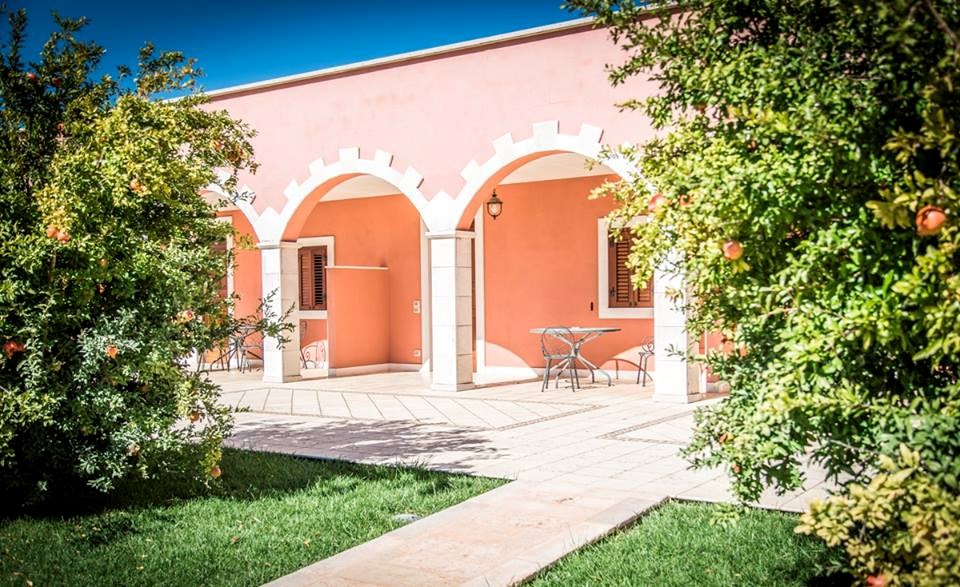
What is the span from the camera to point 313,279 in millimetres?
16141

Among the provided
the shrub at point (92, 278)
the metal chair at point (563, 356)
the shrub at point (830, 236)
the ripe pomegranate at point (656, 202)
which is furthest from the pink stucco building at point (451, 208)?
the shrub at point (830, 236)

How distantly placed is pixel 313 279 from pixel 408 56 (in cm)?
597

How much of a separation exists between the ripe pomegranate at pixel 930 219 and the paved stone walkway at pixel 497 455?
161 cm

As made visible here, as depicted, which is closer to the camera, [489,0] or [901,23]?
[901,23]

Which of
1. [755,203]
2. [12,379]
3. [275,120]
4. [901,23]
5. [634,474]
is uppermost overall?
[275,120]

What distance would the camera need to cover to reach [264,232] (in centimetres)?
1273

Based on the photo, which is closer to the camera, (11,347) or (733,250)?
(733,250)

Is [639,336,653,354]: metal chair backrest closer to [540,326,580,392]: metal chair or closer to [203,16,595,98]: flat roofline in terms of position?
[540,326,580,392]: metal chair

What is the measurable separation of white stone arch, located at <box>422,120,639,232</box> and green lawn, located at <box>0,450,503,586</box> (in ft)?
17.1

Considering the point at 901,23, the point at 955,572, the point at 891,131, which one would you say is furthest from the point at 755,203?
the point at 955,572

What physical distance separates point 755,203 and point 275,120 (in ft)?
35.7

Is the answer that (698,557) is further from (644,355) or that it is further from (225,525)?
(644,355)

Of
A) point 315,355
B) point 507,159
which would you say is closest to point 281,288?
point 315,355

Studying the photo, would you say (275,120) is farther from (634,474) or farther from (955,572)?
(955,572)
